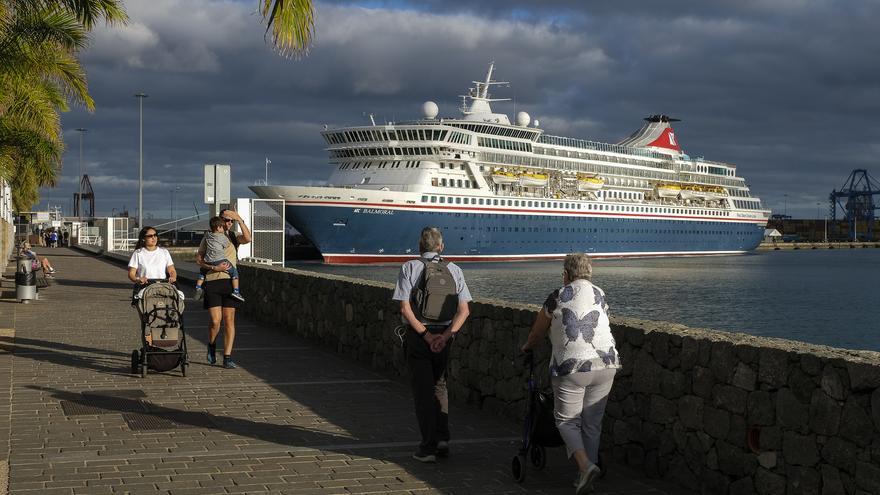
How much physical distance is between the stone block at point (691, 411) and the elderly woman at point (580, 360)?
2.00 feet

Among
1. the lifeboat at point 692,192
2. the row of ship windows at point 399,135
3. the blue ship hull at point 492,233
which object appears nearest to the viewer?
the blue ship hull at point 492,233

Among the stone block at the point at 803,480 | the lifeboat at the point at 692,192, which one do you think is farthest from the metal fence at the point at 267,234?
the lifeboat at the point at 692,192

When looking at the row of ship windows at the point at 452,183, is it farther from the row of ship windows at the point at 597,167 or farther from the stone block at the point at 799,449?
the stone block at the point at 799,449

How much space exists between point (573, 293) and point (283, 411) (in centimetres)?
350

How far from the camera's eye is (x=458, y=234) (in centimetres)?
6775

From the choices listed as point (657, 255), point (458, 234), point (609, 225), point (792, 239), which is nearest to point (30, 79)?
point (458, 234)

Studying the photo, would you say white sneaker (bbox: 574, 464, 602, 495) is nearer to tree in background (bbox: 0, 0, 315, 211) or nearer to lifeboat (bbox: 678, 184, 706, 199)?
tree in background (bbox: 0, 0, 315, 211)

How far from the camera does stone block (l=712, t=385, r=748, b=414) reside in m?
5.43

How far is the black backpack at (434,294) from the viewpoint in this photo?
639 centimetres

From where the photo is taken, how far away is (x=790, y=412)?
200 inches

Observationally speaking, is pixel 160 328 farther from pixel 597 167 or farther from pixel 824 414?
pixel 597 167

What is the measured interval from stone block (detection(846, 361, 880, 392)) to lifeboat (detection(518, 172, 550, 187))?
229 feet

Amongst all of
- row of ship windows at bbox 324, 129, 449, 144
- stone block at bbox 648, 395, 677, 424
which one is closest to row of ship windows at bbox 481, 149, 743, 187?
row of ship windows at bbox 324, 129, 449, 144

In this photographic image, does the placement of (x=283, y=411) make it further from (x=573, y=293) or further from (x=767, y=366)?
(x=767, y=366)
